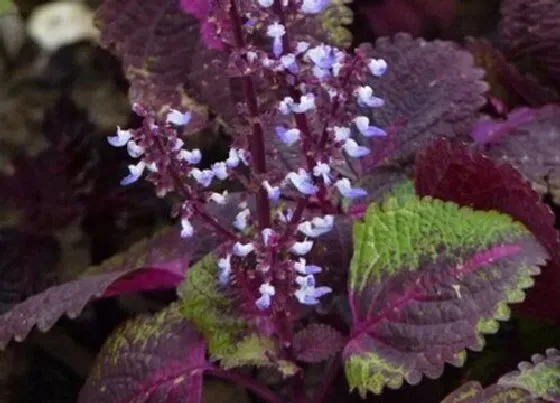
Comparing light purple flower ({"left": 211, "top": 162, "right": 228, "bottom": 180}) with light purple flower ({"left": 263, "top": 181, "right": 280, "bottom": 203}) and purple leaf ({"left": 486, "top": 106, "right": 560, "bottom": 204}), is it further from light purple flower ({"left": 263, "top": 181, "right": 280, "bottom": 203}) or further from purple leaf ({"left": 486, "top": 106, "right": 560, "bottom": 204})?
purple leaf ({"left": 486, "top": 106, "right": 560, "bottom": 204})

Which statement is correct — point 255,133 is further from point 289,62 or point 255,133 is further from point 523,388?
point 523,388

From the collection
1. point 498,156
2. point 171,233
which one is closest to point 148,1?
point 171,233

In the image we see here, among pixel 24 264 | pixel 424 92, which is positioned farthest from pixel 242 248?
pixel 24 264

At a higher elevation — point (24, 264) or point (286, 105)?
point (286, 105)

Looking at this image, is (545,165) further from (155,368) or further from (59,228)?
(59,228)

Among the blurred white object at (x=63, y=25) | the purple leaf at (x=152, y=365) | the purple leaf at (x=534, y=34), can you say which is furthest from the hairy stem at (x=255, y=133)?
the blurred white object at (x=63, y=25)

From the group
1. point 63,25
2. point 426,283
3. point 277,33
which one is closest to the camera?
point 277,33

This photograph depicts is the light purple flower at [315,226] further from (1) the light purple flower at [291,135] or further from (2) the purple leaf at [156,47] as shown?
(2) the purple leaf at [156,47]
